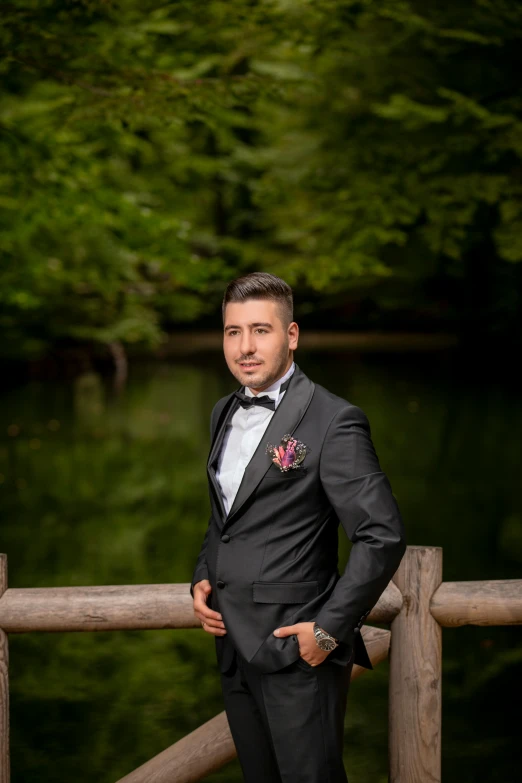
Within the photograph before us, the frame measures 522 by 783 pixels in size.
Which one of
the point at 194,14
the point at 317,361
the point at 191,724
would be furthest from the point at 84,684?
the point at 317,361

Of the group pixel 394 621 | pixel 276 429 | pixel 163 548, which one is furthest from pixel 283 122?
pixel 276 429

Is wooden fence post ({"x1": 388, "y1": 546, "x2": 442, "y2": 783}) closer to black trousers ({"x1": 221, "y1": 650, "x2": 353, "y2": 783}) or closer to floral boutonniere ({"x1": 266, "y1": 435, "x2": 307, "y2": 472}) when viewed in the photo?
black trousers ({"x1": 221, "y1": 650, "x2": 353, "y2": 783})

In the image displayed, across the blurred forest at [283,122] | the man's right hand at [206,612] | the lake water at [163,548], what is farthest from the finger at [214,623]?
the blurred forest at [283,122]

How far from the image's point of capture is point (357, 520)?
2.46 meters

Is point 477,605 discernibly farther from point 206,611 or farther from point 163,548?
point 163,548

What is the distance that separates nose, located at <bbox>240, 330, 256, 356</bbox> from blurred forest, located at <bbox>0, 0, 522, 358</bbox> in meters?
5.40

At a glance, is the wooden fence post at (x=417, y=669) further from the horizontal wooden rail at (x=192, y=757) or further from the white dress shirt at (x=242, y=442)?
the white dress shirt at (x=242, y=442)

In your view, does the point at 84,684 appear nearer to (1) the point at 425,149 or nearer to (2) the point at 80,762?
(2) the point at 80,762

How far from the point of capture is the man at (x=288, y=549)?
244 cm

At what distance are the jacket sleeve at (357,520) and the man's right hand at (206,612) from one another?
0.36 metres

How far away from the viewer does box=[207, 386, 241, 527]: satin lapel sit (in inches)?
105

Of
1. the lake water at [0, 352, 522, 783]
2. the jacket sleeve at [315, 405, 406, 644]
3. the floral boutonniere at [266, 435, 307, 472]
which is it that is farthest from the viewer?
the lake water at [0, 352, 522, 783]

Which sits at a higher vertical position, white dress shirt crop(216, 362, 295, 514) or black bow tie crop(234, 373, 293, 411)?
black bow tie crop(234, 373, 293, 411)

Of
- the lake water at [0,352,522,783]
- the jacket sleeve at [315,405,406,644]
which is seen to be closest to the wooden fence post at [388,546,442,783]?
the jacket sleeve at [315,405,406,644]
